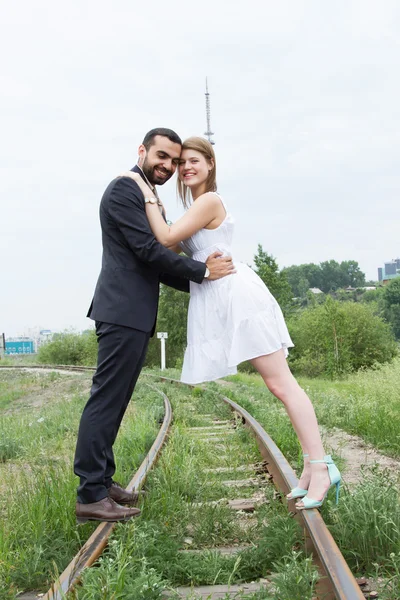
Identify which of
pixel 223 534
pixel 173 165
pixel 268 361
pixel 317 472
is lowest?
pixel 223 534

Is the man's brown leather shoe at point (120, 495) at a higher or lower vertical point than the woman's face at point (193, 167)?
lower

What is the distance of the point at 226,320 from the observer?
3.36 m

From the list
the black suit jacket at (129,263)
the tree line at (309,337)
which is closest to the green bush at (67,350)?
the tree line at (309,337)

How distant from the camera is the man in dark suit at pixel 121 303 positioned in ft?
10.5

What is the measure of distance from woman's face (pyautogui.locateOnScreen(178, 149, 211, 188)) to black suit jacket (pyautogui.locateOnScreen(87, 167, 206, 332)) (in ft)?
0.89

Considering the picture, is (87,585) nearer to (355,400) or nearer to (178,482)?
(178,482)

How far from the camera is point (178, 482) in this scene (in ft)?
12.8

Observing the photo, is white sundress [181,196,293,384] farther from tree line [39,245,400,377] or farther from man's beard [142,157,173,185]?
tree line [39,245,400,377]

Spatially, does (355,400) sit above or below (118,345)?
below

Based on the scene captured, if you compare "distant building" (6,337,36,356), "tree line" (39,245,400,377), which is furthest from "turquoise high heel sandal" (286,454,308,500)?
"distant building" (6,337,36,356)

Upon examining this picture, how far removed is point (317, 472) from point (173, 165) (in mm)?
1849

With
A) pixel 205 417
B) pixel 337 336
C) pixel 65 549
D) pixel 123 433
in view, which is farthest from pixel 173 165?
pixel 337 336

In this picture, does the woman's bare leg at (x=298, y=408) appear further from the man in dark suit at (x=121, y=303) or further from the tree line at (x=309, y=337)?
the tree line at (x=309, y=337)

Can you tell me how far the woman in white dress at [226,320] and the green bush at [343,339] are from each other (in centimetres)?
4241
